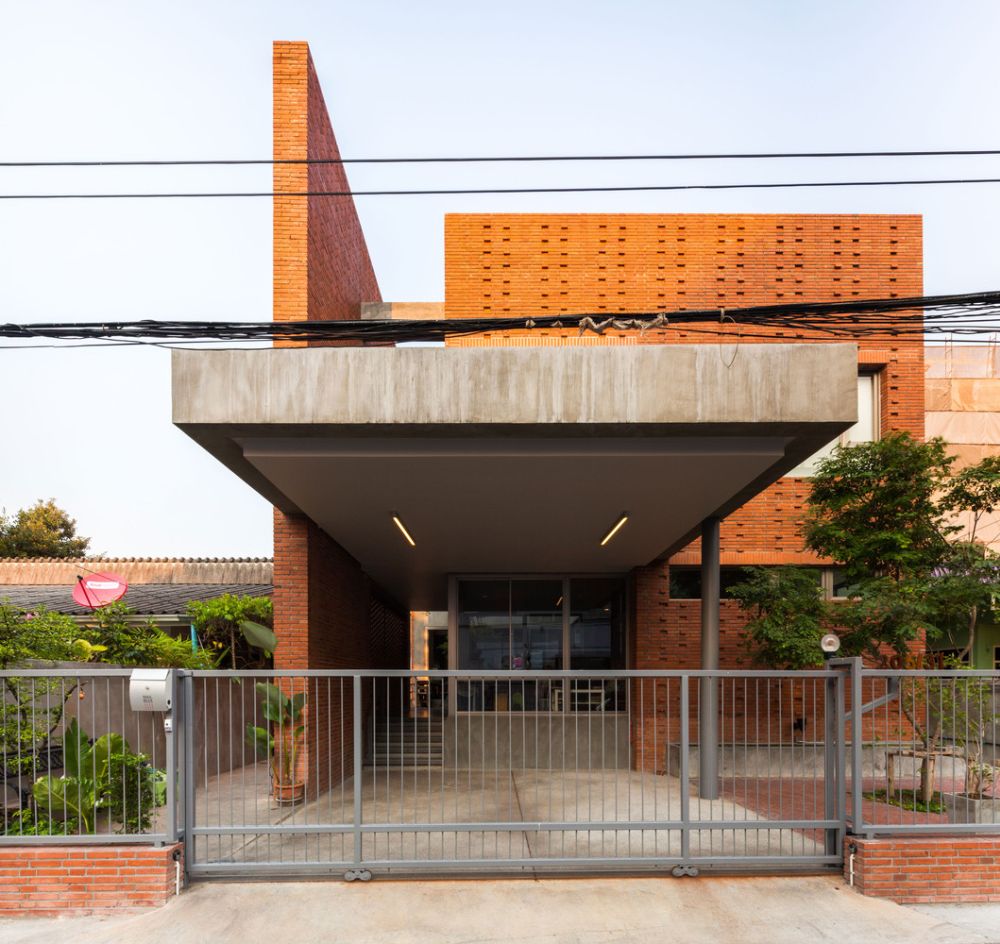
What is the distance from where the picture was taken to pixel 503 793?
11586 millimetres

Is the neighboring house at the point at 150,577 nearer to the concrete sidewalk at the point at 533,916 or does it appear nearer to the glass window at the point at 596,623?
the glass window at the point at 596,623

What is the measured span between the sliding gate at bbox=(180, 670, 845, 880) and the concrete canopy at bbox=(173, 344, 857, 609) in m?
2.04

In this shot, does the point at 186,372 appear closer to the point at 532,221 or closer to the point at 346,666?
the point at 346,666

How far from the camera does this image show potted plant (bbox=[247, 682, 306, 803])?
33.1 feet

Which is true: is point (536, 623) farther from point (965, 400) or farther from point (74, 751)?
point (965, 400)

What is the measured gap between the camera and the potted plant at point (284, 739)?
33.1ft

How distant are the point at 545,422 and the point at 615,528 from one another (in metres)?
4.13

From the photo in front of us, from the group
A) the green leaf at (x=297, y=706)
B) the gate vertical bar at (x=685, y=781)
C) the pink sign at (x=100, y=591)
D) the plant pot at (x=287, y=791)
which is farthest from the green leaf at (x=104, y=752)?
the pink sign at (x=100, y=591)

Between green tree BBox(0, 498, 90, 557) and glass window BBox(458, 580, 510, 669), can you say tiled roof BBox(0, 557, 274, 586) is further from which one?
green tree BBox(0, 498, 90, 557)

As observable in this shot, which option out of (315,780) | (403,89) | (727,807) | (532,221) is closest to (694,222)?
(532,221)

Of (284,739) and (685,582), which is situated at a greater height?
(685,582)

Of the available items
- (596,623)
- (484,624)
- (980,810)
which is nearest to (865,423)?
(596,623)

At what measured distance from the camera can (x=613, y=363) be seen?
25.0ft

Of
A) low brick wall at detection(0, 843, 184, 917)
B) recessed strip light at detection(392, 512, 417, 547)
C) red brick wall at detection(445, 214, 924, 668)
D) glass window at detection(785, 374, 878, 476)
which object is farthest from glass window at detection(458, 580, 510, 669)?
low brick wall at detection(0, 843, 184, 917)
